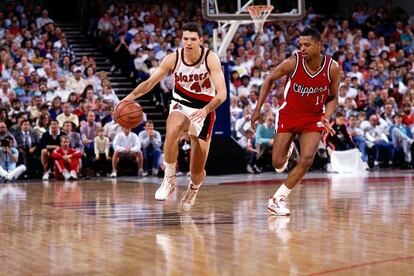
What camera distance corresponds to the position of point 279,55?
18344mm

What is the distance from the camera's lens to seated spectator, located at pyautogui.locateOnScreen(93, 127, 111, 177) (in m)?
14.5

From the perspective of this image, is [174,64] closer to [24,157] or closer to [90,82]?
[24,157]

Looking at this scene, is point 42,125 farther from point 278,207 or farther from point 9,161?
point 278,207

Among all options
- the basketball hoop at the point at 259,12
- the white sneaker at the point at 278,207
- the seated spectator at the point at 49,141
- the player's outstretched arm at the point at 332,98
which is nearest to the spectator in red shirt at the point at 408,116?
the basketball hoop at the point at 259,12

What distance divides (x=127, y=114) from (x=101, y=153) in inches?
270

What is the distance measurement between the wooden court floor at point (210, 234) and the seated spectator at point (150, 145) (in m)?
4.36

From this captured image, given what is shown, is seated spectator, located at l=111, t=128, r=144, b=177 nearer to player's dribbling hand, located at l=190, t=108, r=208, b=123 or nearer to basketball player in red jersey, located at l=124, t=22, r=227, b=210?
basketball player in red jersey, located at l=124, t=22, r=227, b=210

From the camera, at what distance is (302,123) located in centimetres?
743

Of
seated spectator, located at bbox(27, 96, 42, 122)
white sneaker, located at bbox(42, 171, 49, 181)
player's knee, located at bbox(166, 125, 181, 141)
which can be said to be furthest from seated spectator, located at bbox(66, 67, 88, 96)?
player's knee, located at bbox(166, 125, 181, 141)

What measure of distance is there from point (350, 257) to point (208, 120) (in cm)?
316

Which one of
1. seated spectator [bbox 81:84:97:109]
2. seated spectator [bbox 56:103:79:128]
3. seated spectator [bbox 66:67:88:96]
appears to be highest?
seated spectator [bbox 66:67:88:96]

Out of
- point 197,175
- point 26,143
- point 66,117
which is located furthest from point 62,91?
point 197,175

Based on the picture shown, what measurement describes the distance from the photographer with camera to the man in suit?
25 centimetres

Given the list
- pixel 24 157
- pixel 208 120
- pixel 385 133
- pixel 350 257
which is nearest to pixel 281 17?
pixel 385 133
